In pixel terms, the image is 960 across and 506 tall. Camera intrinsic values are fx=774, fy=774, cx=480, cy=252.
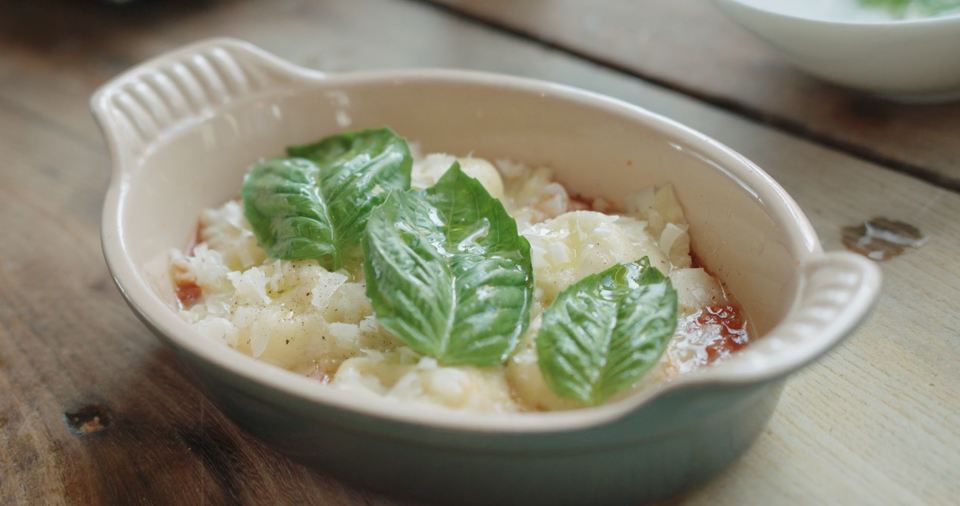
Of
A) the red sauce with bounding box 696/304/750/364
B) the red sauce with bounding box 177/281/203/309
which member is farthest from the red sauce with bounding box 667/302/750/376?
the red sauce with bounding box 177/281/203/309

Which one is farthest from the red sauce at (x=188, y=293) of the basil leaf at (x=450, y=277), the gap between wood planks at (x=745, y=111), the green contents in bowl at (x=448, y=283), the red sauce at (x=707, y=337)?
the gap between wood planks at (x=745, y=111)

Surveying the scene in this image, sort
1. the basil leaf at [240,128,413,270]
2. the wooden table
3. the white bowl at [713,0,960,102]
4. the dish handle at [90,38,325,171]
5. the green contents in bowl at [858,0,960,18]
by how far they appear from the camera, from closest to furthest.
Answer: the wooden table → the basil leaf at [240,128,413,270] → the dish handle at [90,38,325,171] → the white bowl at [713,0,960,102] → the green contents in bowl at [858,0,960,18]

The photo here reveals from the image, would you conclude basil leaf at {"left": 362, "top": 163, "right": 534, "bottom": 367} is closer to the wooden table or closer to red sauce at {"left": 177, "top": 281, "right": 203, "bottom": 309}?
the wooden table

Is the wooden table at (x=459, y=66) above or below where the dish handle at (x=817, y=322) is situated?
below

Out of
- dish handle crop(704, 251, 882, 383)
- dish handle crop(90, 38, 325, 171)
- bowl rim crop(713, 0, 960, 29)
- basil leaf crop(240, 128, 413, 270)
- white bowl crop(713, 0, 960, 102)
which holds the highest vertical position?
bowl rim crop(713, 0, 960, 29)

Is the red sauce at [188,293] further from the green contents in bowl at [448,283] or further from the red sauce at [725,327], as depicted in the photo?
the red sauce at [725,327]

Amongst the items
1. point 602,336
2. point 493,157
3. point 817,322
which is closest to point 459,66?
point 493,157

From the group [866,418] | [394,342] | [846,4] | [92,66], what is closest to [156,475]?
[394,342]
